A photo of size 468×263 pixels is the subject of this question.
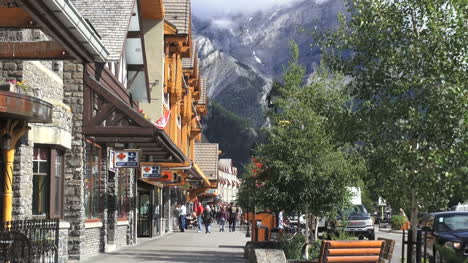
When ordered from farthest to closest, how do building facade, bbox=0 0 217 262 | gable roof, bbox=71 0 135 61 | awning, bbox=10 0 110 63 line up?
1. gable roof, bbox=71 0 135 61
2. building facade, bbox=0 0 217 262
3. awning, bbox=10 0 110 63

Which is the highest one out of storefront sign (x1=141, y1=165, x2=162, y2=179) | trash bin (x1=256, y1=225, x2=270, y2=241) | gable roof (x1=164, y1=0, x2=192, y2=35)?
gable roof (x1=164, y1=0, x2=192, y2=35)

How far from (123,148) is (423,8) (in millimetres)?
13512

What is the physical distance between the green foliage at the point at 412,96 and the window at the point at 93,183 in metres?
8.62

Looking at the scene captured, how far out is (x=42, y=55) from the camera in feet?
43.2

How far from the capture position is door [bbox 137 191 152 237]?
137 ft

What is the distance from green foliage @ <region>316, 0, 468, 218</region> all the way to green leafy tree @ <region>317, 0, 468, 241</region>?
0.07 ft

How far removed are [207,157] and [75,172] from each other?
→ 5585 centimetres

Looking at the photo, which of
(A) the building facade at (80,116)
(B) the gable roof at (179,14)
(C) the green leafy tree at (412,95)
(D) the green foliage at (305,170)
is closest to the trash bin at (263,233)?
(D) the green foliage at (305,170)

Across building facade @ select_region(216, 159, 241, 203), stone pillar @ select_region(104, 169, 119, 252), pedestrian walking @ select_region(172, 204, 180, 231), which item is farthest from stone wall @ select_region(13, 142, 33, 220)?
building facade @ select_region(216, 159, 241, 203)

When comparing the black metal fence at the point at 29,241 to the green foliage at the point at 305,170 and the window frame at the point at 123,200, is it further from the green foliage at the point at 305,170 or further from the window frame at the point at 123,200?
the window frame at the point at 123,200

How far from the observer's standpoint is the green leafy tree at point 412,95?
17547mm

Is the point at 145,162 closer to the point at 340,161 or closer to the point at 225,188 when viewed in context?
the point at 340,161

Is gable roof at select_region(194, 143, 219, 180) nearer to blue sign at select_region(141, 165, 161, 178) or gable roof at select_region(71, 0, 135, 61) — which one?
blue sign at select_region(141, 165, 161, 178)

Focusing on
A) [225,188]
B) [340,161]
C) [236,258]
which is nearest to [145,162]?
[236,258]
